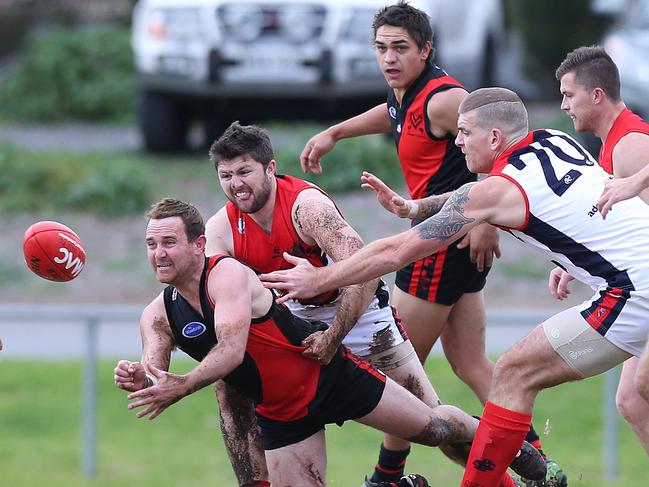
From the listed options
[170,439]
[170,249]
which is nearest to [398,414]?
[170,249]

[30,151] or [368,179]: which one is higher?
[368,179]

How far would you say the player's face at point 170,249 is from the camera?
6.26m

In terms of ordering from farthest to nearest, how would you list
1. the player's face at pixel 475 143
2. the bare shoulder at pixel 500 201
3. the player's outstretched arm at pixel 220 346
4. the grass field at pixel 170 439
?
1. the grass field at pixel 170 439
2. the player's face at pixel 475 143
3. the bare shoulder at pixel 500 201
4. the player's outstretched arm at pixel 220 346

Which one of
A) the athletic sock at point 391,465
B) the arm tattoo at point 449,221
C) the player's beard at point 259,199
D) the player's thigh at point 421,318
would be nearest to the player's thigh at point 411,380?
the player's thigh at point 421,318

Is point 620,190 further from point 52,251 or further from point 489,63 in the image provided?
point 489,63

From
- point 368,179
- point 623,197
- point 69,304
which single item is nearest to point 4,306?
point 69,304

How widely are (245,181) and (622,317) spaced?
191 cm

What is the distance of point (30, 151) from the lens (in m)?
17.1

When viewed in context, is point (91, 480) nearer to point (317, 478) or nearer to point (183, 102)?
point (317, 478)

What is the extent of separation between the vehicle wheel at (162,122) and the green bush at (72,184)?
51 cm

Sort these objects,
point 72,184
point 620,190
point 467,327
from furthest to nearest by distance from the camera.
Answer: point 72,184 < point 467,327 < point 620,190

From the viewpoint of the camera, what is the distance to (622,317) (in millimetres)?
6273

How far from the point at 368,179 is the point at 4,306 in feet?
27.1

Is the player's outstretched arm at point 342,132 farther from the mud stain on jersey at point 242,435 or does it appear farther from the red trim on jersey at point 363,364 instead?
the mud stain on jersey at point 242,435
